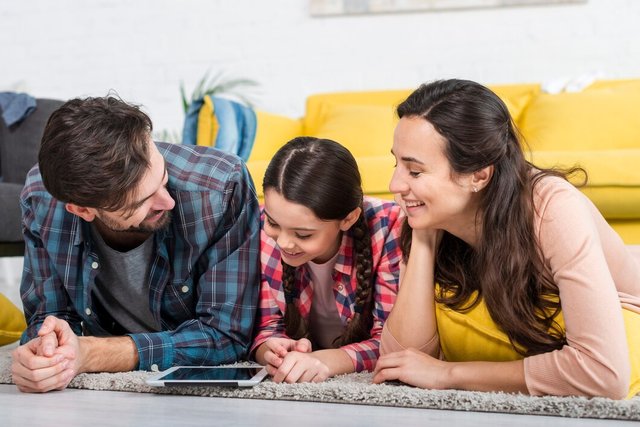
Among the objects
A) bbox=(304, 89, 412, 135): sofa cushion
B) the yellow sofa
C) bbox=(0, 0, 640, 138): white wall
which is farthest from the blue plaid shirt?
bbox=(0, 0, 640, 138): white wall

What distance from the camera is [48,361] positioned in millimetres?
1438

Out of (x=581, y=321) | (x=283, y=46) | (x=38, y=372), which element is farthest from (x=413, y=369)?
(x=283, y=46)

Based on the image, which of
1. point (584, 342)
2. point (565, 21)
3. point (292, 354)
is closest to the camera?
point (584, 342)

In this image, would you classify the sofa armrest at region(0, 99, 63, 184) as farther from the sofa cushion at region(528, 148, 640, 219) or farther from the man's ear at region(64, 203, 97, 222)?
the sofa cushion at region(528, 148, 640, 219)

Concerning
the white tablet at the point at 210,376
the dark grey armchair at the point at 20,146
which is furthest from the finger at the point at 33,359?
the dark grey armchair at the point at 20,146

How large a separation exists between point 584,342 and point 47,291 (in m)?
1.14

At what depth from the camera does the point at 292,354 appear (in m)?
1.52

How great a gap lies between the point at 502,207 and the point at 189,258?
705 mm

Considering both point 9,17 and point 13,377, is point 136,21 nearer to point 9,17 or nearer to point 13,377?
point 9,17

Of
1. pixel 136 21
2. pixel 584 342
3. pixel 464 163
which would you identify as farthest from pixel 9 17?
pixel 584 342

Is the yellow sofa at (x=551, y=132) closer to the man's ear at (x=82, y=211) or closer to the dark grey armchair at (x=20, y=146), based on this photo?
the man's ear at (x=82, y=211)

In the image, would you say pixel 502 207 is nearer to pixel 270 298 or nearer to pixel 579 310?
pixel 579 310

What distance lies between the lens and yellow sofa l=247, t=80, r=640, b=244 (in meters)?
2.27

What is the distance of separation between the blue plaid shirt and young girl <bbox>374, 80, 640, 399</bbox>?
380 mm
